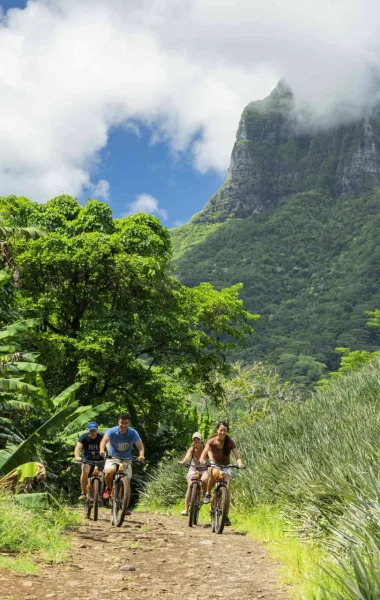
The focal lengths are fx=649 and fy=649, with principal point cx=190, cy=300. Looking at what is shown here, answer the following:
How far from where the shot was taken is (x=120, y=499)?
10.2 meters

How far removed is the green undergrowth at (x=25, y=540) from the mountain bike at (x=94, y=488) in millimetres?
2134

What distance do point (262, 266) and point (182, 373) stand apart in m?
120

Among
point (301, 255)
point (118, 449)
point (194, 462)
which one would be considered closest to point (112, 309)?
point (194, 462)

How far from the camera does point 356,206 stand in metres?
163

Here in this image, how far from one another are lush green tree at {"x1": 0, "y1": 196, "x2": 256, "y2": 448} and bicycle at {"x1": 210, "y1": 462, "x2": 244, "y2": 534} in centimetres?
1140

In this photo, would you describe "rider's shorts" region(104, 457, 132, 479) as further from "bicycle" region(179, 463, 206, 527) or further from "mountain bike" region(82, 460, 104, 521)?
"bicycle" region(179, 463, 206, 527)

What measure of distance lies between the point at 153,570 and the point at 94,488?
409 cm

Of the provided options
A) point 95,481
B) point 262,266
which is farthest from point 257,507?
point 262,266

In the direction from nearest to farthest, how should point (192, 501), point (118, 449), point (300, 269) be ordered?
point (118, 449) < point (192, 501) < point (300, 269)

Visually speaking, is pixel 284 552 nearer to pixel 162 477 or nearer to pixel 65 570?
pixel 65 570

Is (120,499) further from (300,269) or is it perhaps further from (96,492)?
(300,269)

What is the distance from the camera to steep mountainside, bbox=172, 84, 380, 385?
106000 millimetres

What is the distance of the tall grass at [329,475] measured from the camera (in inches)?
229

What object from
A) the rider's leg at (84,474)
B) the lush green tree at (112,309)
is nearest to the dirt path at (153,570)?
the rider's leg at (84,474)
